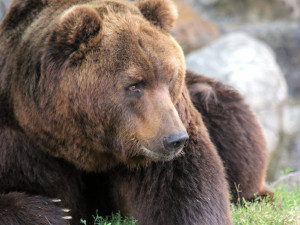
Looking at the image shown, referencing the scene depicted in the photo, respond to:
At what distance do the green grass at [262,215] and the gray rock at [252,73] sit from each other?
5203 mm

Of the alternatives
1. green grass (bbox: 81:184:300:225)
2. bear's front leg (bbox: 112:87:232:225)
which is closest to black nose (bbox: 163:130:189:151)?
bear's front leg (bbox: 112:87:232:225)

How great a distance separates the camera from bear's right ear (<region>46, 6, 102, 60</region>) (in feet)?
12.6

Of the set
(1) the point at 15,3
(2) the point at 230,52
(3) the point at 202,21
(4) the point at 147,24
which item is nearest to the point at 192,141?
(4) the point at 147,24

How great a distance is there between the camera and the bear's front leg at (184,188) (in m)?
4.15

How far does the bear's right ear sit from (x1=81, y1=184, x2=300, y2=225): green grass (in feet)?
4.35

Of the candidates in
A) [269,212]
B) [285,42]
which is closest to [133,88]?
[269,212]

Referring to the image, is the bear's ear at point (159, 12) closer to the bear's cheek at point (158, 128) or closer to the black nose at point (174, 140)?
the bear's cheek at point (158, 128)

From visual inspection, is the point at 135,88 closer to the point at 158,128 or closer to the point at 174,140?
the point at 158,128

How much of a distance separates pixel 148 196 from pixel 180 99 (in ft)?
2.73

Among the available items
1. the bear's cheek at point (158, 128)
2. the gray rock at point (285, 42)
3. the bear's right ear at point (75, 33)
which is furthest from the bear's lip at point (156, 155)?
the gray rock at point (285, 42)

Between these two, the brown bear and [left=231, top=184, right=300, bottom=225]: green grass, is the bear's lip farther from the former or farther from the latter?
[left=231, top=184, right=300, bottom=225]: green grass

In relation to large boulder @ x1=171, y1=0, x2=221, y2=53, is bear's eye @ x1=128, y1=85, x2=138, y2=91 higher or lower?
higher

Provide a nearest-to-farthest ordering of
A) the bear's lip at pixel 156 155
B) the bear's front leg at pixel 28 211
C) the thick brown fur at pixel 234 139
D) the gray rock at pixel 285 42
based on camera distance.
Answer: the bear's lip at pixel 156 155, the bear's front leg at pixel 28 211, the thick brown fur at pixel 234 139, the gray rock at pixel 285 42

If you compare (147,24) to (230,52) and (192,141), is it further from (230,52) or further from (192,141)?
(230,52)
